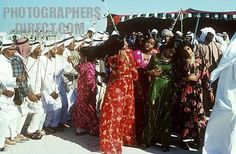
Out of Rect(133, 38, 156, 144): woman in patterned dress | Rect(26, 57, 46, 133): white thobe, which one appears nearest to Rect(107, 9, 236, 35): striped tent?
Rect(26, 57, 46, 133): white thobe

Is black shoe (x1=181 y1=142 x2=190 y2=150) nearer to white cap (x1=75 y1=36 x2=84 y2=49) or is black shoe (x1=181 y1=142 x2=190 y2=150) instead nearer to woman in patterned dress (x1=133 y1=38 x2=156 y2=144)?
woman in patterned dress (x1=133 y1=38 x2=156 y2=144)

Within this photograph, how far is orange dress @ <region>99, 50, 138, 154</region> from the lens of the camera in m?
6.02

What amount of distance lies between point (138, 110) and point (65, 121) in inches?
83.3

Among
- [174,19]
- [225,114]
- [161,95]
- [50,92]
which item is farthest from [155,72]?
[174,19]

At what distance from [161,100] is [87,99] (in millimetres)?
1508

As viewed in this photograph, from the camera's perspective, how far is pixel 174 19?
674 inches

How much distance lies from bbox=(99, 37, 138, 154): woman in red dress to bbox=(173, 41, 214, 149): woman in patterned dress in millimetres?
690

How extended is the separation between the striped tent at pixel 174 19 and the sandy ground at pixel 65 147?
385 inches

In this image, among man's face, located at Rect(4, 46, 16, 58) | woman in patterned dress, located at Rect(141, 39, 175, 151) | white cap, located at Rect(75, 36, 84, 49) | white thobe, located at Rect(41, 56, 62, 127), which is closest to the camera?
woman in patterned dress, located at Rect(141, 39, 175, 151)

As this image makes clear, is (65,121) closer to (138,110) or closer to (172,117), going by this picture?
(138,110)

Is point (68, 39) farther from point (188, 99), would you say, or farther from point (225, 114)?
point (225, 114)

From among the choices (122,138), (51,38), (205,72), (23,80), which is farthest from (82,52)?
(51,38)

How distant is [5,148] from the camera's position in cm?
629

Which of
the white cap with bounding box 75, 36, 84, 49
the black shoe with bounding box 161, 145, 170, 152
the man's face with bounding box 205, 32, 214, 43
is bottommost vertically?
the black shoe with bounding box 161, 145, 170, 152
